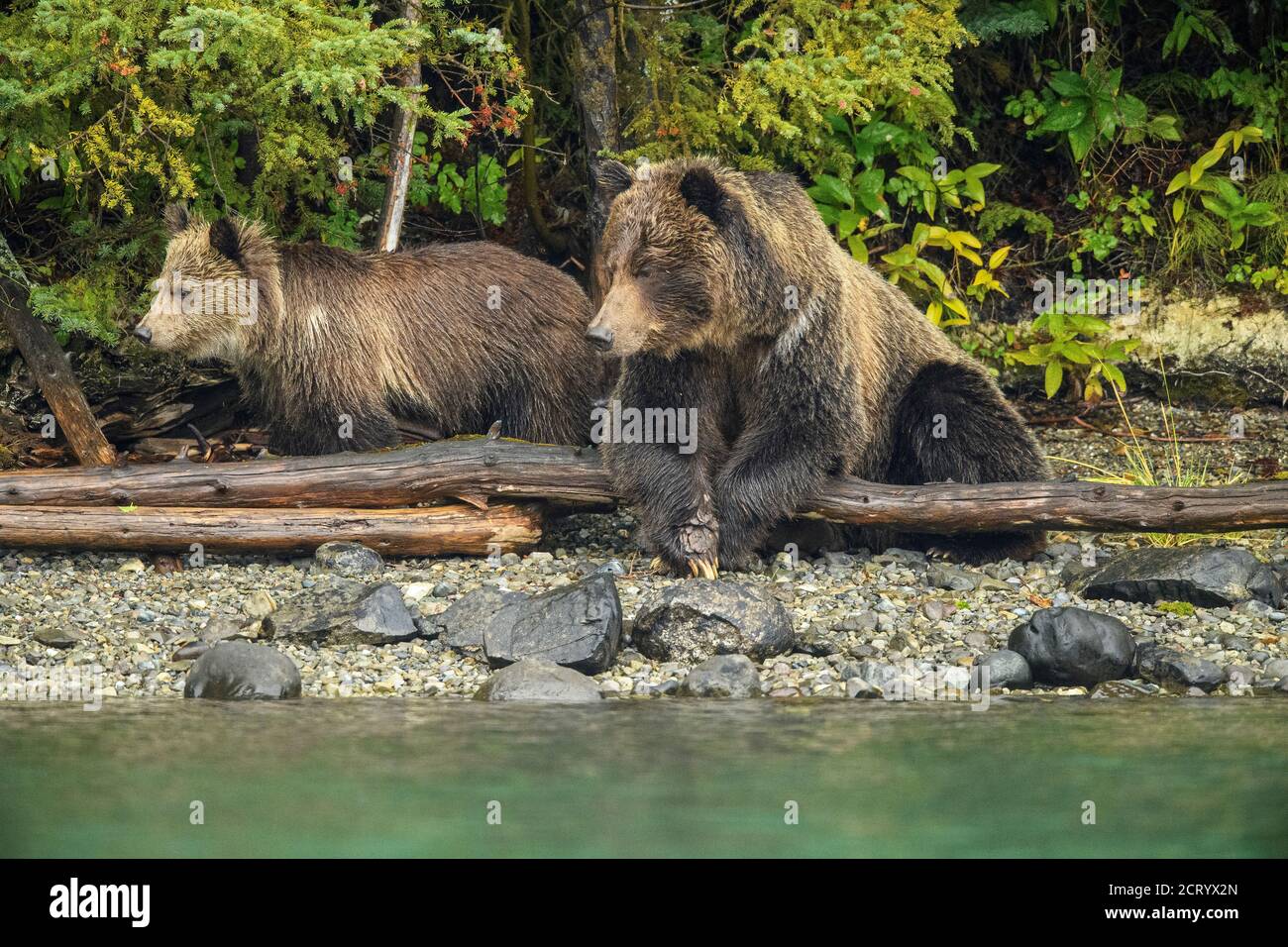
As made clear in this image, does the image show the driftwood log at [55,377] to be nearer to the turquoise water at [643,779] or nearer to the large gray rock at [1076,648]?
the turquoise water at [643,779]

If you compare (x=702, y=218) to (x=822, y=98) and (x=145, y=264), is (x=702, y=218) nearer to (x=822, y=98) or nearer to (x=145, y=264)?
(x=822, y=98)

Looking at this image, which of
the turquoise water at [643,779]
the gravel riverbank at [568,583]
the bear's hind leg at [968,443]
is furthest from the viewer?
the bear's hind leg at [968,443]

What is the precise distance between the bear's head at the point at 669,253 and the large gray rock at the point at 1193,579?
87.9 inches

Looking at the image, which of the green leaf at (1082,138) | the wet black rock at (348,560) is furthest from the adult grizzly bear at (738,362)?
the green leaf at (1082,138)

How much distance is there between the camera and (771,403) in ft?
24.0

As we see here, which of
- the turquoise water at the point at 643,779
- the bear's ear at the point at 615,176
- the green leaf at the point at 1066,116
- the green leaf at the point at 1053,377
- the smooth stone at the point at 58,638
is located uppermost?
the green leaf at the point at 1066,116

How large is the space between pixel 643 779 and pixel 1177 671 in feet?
8.29

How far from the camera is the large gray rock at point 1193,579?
694 centimetres

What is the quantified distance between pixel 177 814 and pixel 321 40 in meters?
4.52

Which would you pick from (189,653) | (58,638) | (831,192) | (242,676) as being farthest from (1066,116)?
(58,638)

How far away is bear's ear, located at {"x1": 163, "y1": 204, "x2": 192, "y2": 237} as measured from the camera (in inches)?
332

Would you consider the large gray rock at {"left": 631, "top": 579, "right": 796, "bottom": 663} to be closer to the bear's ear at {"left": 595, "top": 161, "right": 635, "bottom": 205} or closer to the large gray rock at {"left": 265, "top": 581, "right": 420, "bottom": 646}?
the large gray rock at {"left": 265, "top": 581, "right": 420, "bottom": 646}

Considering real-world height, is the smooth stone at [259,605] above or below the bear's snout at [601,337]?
below

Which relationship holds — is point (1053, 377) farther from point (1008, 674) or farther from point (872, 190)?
point (1008, 674)
